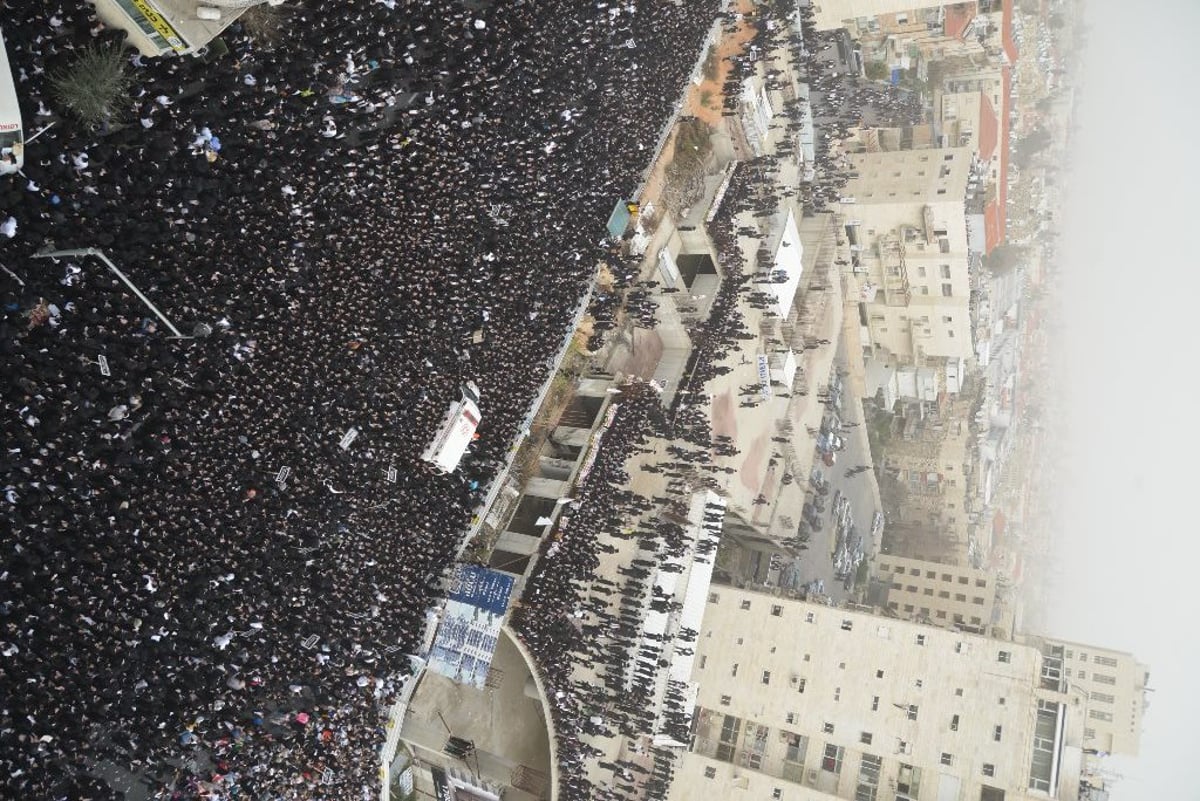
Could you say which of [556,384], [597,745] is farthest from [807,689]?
[556,384]

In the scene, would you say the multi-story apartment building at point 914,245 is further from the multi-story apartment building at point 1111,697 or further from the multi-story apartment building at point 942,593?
the multi-story apartment building at point 1111,697

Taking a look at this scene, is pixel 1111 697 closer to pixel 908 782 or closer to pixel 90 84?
pixel 908 782

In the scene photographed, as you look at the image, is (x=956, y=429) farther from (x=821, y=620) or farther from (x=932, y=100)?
(x=821, y=620)

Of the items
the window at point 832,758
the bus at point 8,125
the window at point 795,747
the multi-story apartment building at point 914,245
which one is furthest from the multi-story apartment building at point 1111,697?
the bus at point 8,125

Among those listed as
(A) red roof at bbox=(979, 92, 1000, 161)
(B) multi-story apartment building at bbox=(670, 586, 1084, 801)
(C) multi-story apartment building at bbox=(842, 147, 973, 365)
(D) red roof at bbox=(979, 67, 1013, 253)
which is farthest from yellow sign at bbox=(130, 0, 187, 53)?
(A) red roof at bbox=(979, 92, 1000, 161)

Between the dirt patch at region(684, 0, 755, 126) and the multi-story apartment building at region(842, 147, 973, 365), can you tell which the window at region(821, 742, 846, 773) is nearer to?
the multi-story apartment building at region(842, 147, 973, 365)

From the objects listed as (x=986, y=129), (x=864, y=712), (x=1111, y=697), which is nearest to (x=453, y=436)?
(x=864, y=712)
